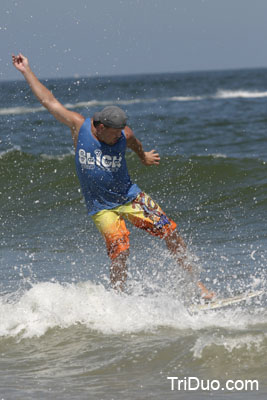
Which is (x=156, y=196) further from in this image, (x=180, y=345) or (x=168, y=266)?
(x=180, y=345)

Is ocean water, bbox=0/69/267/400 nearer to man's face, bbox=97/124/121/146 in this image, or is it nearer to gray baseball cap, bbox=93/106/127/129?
man's face, bbox=97/124/121/146

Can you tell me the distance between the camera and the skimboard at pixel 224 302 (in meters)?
5.62

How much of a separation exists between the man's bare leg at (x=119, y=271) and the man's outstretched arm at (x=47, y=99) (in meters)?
1.15

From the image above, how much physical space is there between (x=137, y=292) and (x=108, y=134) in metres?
1.58

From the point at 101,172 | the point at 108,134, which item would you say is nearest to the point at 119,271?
the point at 101,172

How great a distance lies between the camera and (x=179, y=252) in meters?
6.04

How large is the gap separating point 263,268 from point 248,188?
15.4 ft

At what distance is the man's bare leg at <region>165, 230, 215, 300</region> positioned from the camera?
19.5 feet

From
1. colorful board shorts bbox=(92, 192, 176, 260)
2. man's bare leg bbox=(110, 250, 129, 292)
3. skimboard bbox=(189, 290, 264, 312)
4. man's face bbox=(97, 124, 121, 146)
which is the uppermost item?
man's face bbox=(97, 124, 121, 146)

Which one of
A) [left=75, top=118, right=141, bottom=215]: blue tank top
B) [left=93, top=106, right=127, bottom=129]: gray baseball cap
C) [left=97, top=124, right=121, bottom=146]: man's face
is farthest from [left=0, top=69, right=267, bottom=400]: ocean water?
[left=93, top=106, right=127, bottom=129]: gray baseball cap

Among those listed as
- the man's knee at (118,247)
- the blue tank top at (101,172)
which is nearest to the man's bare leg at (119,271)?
the man's knee at (118,247)

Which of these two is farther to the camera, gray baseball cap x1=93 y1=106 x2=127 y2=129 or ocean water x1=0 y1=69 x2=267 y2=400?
gray baseball cap x1=93 y1=106 x2=127 y2=129

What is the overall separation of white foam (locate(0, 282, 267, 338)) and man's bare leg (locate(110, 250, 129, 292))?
9 cm

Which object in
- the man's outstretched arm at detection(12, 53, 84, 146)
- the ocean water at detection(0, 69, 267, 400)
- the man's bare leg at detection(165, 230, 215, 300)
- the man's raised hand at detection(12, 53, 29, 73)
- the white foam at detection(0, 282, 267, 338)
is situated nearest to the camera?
the ocean water at detection(0, 69, 267, 400)
